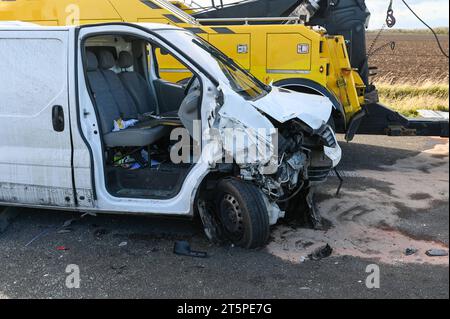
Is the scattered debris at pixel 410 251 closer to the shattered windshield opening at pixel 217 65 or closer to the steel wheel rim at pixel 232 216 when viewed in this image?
the steel wheel rim at pixel 232 216

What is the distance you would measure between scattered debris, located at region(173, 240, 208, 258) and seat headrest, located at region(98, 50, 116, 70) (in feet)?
6.68

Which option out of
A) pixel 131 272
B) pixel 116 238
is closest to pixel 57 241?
pixel 116 238

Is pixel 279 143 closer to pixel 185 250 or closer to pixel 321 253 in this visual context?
pixel 321 253

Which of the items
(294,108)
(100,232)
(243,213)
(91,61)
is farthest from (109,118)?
(294,108)

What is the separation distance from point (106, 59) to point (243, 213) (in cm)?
229

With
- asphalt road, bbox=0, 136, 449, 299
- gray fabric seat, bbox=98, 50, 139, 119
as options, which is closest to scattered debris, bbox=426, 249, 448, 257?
asphalt road, bbox=0, 136, 449, 299

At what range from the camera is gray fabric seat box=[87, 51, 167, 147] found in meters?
4.51

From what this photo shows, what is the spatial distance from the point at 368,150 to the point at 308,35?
270 centimetres

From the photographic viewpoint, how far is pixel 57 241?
452 centimetres

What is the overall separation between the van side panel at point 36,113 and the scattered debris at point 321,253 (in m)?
2.22

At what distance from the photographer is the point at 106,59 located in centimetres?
501

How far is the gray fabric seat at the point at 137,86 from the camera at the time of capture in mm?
5324

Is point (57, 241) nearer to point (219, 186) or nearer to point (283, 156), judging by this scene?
point (219, 186)

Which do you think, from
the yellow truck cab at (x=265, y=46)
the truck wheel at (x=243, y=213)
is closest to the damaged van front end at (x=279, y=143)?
the truck wheel at (x=243, y=213)
